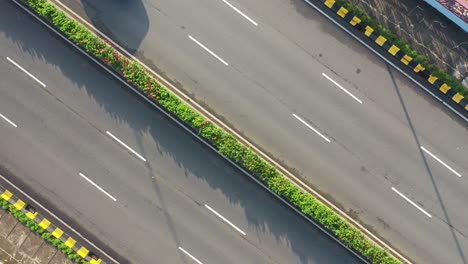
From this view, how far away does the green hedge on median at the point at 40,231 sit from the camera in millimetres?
25969

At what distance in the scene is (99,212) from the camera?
2670 centimetres

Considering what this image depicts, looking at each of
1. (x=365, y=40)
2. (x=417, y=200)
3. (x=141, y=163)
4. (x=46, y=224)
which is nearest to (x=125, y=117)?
(x=141, y=163)

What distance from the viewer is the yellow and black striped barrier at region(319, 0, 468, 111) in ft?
88.9

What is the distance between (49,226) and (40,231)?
1.97 feet

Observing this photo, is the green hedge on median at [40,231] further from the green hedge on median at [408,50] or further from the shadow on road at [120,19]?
the green hedge on median at [408,50]

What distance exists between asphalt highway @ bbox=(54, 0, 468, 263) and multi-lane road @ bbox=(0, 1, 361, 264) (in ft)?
9.47

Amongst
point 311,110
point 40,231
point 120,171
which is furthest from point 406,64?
point 40,231

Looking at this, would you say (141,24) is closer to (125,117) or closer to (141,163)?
(125,117)

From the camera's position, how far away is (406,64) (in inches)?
1075

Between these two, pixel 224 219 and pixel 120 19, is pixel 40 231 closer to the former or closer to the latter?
pixel 224 219

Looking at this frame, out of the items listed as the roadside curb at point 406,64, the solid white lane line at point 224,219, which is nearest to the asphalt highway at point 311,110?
the roadside curb at point 406,64

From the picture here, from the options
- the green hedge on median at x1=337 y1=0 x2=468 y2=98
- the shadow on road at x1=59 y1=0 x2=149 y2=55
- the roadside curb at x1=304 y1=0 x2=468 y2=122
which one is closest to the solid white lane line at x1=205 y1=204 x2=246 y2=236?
the shadow on road at x1=59 y1=0 x2=149 y2=55

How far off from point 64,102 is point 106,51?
14.7 feet

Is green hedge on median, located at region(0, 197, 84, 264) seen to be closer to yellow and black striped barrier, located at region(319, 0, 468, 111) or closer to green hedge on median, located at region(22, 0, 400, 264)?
green hedge on median, located at region(22, 0, 400, 264)
